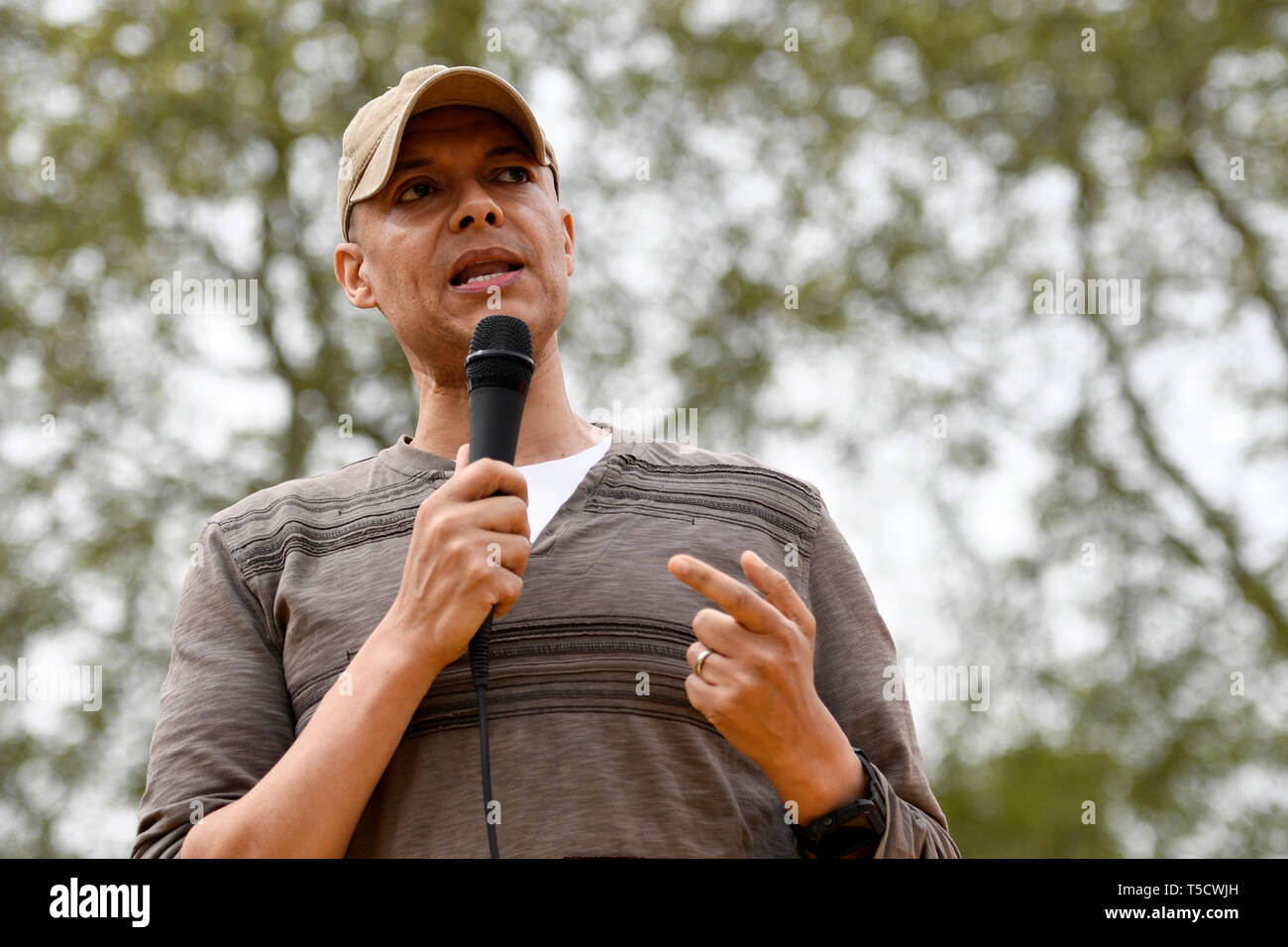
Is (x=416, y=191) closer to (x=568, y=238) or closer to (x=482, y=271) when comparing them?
(x=482, y=271)

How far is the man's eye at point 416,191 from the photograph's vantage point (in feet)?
7.31

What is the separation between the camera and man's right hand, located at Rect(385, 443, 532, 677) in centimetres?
166

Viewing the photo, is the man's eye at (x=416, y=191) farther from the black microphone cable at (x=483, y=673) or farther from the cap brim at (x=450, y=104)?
the black microphone cable at (x=483, y=673)

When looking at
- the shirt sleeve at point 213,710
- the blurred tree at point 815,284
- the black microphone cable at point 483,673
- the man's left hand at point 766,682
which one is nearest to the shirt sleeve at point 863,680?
the man's left hand at point 766,682

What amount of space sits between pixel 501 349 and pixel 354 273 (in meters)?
0.59

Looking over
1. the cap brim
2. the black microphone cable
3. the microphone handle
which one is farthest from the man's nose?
the black microphone cable

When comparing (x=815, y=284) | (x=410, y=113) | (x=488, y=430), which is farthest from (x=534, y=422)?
(x=815, y=284)

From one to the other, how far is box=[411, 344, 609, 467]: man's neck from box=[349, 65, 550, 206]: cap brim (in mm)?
341

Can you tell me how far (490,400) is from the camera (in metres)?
1.86
